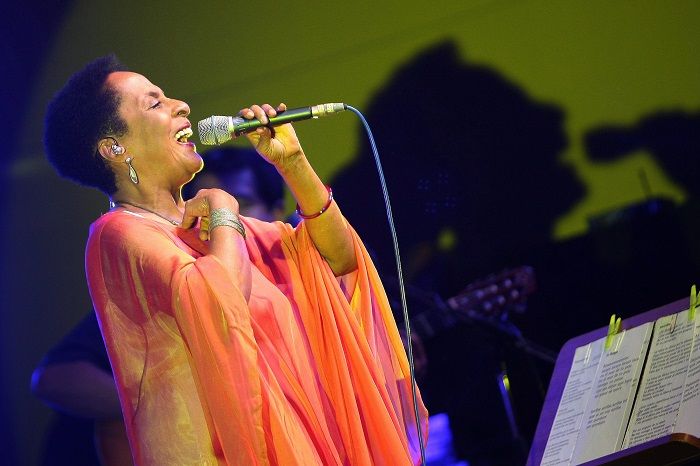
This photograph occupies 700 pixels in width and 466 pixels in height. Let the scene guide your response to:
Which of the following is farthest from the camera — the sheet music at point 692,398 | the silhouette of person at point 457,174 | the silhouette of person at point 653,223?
the silhouette of person at point 457,174

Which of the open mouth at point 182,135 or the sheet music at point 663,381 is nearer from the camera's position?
the sheet music at point 663,381

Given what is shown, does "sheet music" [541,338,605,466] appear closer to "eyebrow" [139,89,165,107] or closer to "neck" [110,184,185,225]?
"neck" [110,184,185,225]

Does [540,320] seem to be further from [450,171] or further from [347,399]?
[347,399]

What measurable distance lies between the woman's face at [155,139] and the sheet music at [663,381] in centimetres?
111

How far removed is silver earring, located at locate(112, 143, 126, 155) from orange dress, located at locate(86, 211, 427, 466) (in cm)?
21

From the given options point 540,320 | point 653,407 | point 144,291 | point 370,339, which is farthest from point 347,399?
point 540,320

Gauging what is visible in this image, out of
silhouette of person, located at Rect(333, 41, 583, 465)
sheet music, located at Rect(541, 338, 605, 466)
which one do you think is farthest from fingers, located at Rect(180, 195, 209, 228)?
silhouette of person, located at Rect(333, 41, 583, 465)

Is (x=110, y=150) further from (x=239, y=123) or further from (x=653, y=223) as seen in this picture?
(x=653, y=223)

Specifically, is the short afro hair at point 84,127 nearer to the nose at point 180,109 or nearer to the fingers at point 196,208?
the nose at point 180,109

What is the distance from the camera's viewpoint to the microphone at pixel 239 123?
80.0 inches

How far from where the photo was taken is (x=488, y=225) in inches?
151

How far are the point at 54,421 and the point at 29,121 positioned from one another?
1110 millimetres

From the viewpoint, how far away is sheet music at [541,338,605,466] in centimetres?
205

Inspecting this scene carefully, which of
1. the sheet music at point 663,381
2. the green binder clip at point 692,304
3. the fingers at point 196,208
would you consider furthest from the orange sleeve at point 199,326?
the green binder clip at point 692,304
